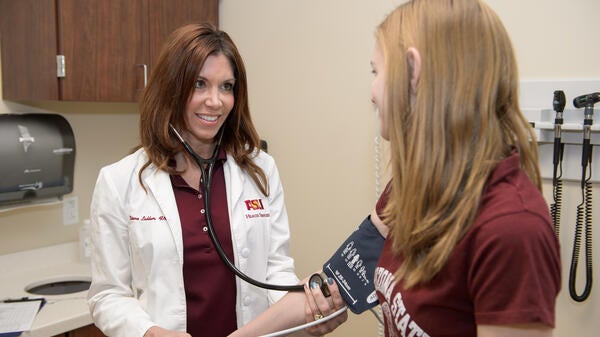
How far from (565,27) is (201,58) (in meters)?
1.09

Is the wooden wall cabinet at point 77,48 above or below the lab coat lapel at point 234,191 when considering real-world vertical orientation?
above

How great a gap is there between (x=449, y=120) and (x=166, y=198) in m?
0.80

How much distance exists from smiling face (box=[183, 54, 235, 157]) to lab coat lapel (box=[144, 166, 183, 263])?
136mm

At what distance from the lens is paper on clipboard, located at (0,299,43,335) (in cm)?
142

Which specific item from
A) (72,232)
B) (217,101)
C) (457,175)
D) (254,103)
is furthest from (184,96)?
(72,232)

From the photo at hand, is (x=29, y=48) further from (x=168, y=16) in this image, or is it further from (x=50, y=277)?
(x=50, y=277)

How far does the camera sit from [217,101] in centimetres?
130

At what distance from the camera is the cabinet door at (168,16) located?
195 centimetres

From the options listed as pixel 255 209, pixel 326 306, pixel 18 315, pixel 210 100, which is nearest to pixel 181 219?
pixel 255 209

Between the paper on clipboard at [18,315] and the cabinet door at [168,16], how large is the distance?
946mm

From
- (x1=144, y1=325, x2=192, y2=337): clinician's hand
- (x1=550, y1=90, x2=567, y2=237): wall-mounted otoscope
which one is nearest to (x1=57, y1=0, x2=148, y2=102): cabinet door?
(x1=144, y1=325, x2=192, y2=337): clinician's hand

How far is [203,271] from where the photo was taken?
1.27 meters

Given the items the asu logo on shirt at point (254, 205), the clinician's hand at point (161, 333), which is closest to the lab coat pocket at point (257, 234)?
the asu logo on shirt at point (254, 205)

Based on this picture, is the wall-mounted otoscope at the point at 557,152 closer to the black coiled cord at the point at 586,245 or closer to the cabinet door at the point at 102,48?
the black coiled cord at the point at 586,245
